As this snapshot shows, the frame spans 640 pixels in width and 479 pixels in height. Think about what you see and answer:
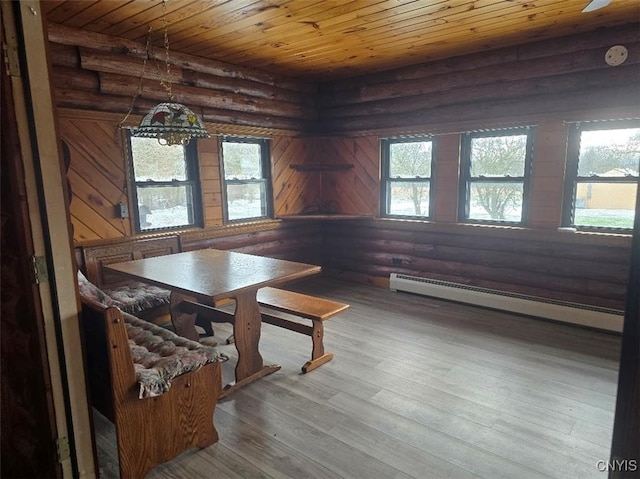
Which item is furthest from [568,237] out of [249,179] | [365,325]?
[249,179]

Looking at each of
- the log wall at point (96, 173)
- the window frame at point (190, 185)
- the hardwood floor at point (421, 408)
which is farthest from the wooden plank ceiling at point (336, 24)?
the hardwood floor at point (421, 408)

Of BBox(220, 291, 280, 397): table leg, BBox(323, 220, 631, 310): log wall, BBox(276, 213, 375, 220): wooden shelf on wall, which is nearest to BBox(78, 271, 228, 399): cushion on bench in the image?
BBox(220, 291, 280, 397): table leg

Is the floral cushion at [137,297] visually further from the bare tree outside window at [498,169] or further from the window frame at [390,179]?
the bare tree outside window at [498,169]

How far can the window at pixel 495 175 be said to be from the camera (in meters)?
4.22

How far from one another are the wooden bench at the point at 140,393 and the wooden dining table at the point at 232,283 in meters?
0.44

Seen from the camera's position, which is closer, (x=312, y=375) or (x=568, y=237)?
(x=312, y=375)

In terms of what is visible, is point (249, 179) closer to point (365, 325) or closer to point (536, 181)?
point (365, 325)

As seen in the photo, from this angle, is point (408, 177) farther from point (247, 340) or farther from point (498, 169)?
point (247, 340)

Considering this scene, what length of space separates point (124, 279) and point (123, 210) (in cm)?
66

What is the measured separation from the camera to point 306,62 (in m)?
4.57

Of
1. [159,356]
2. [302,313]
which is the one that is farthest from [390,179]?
[159,356]

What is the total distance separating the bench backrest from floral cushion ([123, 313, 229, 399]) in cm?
134

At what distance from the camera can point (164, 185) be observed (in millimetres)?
4207

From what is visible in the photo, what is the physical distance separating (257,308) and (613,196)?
3420mm
